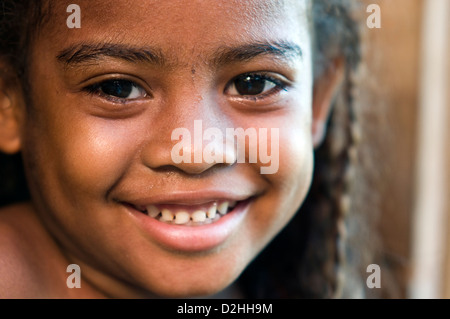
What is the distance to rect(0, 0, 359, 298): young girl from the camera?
0.98 m

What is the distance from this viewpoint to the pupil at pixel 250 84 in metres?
1.08

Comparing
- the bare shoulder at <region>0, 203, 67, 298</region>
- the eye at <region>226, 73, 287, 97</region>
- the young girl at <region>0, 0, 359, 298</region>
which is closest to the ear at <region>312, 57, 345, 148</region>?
the young girl at <region>0, 0, 359, 298</region>

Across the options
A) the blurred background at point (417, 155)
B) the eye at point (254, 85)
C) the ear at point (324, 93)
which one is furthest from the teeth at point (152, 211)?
the blurred background at point (417, 155)

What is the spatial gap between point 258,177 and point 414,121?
1081 millimetres

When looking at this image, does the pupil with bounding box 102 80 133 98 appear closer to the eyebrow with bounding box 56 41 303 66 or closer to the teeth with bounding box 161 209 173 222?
the eyebrow with bounding box 56 41 303 66

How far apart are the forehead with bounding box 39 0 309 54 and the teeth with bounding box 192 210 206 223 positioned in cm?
29

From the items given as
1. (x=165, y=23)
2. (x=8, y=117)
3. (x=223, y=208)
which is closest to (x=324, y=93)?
(x=223, y=208)

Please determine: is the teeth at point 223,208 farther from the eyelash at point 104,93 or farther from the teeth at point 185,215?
the eyelash at point 104,93

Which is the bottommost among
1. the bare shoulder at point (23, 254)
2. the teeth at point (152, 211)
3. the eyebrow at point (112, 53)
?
the bare shoulder at point (23, 254)

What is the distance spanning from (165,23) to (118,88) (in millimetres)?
144

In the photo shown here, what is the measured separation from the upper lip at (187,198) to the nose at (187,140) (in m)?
0.05

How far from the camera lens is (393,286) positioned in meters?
1.81

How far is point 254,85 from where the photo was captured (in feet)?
3.61

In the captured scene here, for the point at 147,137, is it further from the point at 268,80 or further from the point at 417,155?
the point at 417,155
